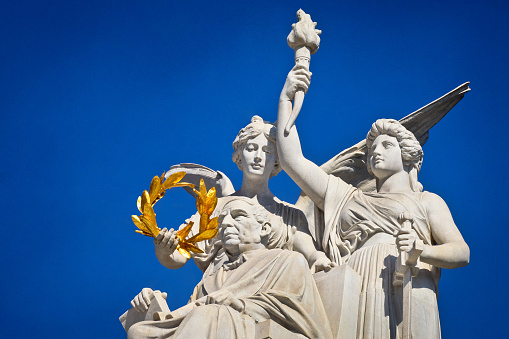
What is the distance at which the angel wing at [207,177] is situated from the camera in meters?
14.9

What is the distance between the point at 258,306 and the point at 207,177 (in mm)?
3905

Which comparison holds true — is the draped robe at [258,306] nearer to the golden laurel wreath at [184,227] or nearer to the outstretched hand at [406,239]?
the golden laurel wreath at [184,227]

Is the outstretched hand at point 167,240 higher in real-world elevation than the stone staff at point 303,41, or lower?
lower

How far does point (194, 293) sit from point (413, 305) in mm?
2598

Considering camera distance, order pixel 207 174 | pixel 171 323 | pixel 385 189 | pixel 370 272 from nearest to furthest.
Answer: pixel 171 323 < pixel 370 272 < pixel 385 189 < pixel 207 174

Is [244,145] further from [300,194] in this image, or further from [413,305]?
[413,305]

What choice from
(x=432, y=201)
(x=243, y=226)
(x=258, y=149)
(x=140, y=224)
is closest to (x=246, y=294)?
(x=243, y=226)

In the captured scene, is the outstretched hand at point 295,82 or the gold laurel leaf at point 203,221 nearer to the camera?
the gold laurel leaf at point 203,221

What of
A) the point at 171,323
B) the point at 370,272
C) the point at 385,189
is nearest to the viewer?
the point at 171,323

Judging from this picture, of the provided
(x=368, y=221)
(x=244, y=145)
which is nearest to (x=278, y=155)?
(x=244, y=145)

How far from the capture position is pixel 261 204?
14016mm

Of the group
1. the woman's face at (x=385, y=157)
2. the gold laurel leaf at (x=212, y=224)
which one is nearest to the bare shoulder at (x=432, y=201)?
the woman's face at (x=385, y=157)

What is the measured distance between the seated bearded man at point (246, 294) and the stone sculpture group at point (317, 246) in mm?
13

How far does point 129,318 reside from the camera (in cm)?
1273
